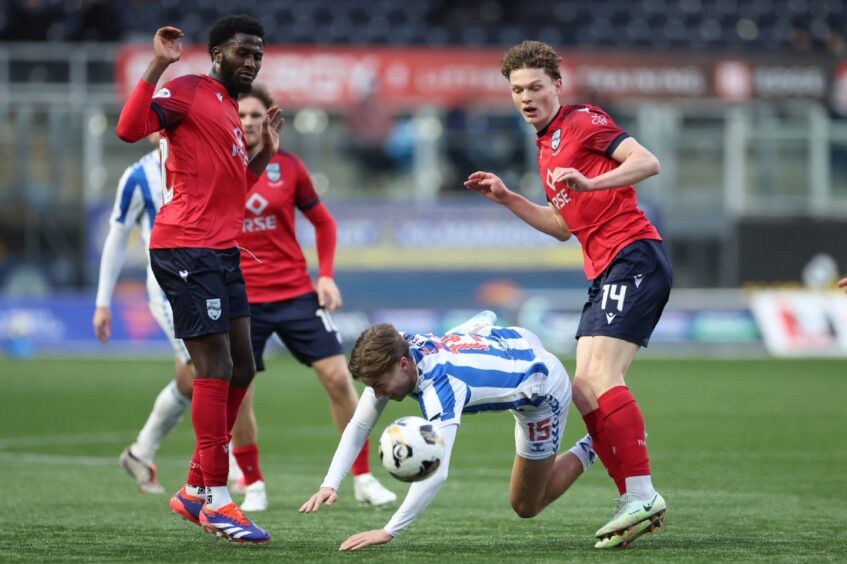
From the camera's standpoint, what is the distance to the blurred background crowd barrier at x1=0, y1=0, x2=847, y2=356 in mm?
21391

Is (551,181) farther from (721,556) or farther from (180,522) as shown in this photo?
(180,522)

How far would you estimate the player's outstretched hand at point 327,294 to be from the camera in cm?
814

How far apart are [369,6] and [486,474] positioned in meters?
16.6

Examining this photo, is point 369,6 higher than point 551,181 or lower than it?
higher

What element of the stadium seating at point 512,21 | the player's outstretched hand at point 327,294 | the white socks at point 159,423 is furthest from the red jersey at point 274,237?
the stadium seating at point 512,21

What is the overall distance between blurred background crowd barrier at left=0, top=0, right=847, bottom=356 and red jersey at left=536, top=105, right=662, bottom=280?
14.1 m

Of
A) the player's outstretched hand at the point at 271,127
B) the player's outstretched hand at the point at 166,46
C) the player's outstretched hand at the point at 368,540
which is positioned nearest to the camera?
the player's outstretched hand at the point at 368,540

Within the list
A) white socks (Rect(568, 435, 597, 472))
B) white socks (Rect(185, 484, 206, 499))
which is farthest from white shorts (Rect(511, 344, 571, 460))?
white socks (Rect(185, 484, 206, 499))

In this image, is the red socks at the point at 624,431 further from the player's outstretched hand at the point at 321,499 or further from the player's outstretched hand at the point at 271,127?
the player's outstretched hand at the point at 271,127

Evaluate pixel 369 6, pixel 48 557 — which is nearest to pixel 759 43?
pixel 369 6

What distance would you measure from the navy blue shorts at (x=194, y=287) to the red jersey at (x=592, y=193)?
1.69 meters

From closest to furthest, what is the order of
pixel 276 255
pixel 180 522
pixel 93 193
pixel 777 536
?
1. pixel 777 536
2. pixel 180 522
3. pixel 276 255
4. pixel 93 193

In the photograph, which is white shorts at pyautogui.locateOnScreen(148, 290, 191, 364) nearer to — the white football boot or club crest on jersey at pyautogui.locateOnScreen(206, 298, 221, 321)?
club crest on jersey at pyautogui.locateOnScreen(206, 298, 221, 321)

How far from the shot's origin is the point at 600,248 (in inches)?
258
